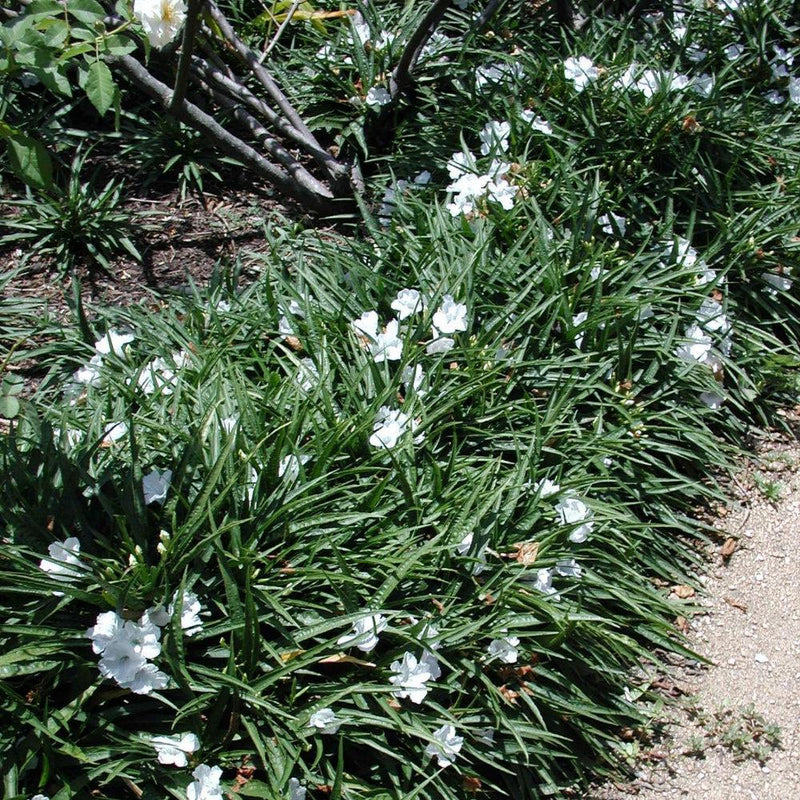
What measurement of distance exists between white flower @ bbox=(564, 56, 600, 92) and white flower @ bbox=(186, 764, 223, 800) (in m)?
3.08

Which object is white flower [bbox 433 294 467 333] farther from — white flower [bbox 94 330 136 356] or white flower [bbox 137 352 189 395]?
white flower [bbox 94 330 136 356]

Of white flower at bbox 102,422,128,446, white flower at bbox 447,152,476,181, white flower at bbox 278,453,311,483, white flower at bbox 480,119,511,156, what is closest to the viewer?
white flower at bbox 278,453,311,483

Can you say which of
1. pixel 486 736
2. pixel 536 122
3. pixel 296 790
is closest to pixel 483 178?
pixel 536 122

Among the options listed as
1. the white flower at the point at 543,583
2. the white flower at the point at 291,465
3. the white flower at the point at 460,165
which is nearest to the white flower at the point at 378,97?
the white flower at the point at 460,165

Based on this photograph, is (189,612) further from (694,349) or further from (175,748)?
(694,349)

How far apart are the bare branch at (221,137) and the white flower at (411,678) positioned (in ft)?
7.15

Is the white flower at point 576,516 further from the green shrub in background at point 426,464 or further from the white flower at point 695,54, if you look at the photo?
the white flower at point 695,54

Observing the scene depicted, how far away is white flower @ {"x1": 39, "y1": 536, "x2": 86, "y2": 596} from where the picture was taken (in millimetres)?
2244

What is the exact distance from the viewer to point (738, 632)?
9.68ft

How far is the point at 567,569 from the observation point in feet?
8.84

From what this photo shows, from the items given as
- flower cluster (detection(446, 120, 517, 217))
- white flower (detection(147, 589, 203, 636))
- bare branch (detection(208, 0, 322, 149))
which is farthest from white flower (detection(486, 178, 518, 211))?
white flower (detection(147, 589, 203, 636))

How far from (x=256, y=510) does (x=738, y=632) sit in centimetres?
A: 153

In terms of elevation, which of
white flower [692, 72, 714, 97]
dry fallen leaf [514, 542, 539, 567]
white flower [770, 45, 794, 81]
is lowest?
dry fallen leaf [514, 542, 539, 567]

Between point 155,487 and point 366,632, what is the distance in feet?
2.16
